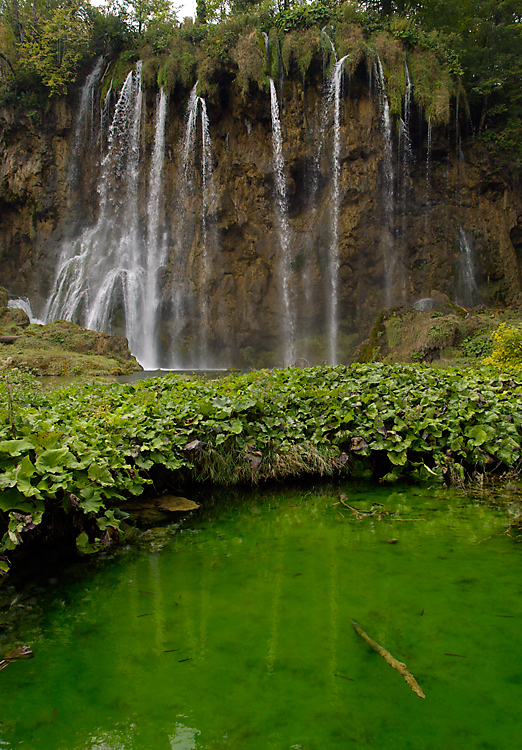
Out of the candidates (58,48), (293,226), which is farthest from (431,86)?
(58,48)

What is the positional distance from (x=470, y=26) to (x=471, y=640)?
3069 cm

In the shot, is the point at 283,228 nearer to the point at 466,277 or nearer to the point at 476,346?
the point at 466,277

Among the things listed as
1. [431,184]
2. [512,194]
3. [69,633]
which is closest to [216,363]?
[431,184]

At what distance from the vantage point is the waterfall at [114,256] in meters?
24.0

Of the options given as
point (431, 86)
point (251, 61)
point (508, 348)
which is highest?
point (251, 61)

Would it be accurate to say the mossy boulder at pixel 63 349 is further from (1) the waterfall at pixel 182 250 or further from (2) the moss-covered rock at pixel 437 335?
(2) the moss-covered rock at pixel 437 335

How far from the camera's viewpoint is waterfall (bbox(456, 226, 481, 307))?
72.9 ft

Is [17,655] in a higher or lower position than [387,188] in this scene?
lower

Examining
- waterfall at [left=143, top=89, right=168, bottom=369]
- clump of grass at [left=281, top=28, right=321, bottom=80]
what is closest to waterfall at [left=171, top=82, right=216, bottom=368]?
waterfall at [left=143, top=89, right=168, bottom=369]

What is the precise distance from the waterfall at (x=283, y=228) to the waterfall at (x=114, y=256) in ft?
23.2

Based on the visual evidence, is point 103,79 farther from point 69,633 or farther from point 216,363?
point 69,633

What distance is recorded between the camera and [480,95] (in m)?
22.3

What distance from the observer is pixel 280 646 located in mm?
2244

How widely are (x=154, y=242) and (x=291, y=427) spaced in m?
21.9
